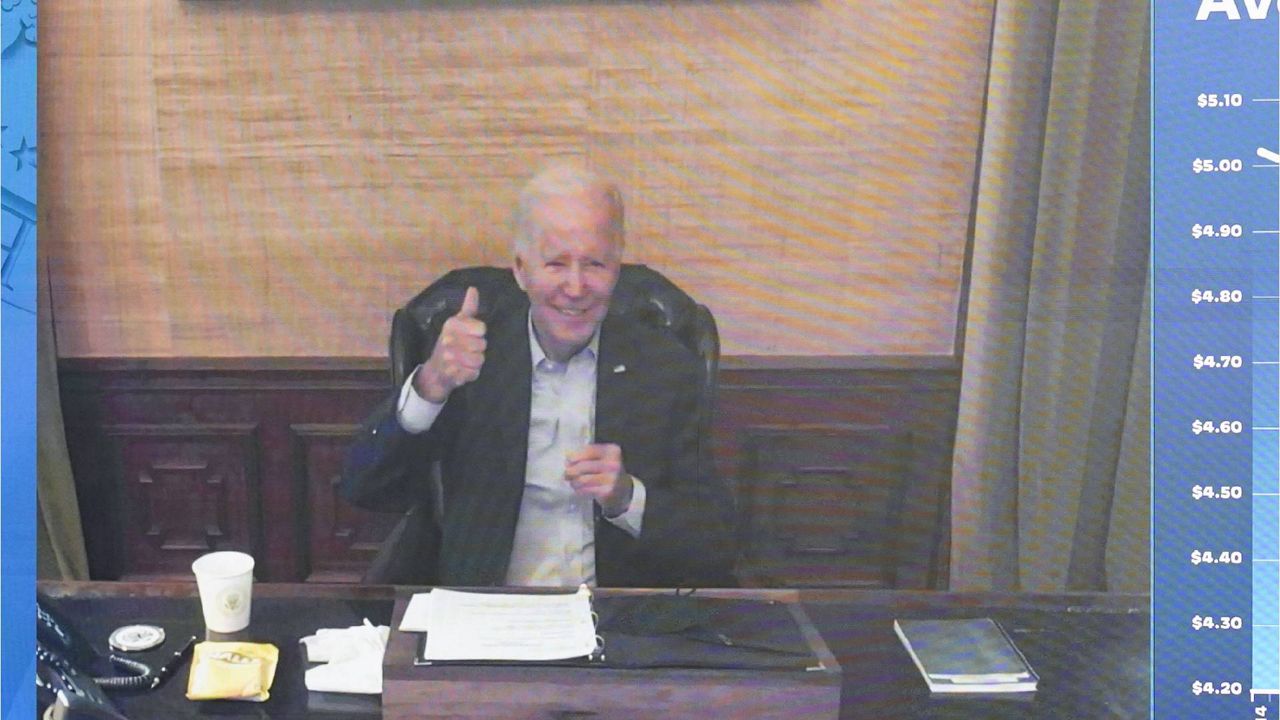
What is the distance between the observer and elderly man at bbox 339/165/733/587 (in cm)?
93

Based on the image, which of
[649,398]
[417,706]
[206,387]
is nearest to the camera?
[417,706]

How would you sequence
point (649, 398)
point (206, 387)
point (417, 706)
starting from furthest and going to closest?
point (649, 398), point (206, 387), point (417, 706)

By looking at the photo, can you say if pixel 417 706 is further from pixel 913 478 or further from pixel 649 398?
pixel 913 478

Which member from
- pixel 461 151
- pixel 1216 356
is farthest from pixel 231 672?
pixel 1216 356

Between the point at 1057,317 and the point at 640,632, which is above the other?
the point at 1057,317

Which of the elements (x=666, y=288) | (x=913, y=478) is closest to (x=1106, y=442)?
(x=913, y=478)

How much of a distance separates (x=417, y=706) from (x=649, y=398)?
38 centimetres

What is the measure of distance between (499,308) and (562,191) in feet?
0.44

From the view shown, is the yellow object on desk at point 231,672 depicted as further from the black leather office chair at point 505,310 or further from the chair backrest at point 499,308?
the chair backrest at point 499,308

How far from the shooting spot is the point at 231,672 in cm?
86

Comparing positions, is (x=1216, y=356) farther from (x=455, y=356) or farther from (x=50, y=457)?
(x=50, y=457)

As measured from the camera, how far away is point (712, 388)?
946mm

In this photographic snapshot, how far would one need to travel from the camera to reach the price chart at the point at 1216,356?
0.52 metres

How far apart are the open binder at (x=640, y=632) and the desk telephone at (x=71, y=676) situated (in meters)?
0.28
